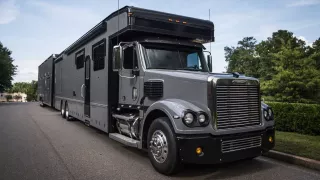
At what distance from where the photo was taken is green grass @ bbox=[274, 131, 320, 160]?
5.96m

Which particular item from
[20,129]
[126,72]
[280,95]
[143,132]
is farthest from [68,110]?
[280,95]

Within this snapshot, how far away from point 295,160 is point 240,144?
1.74 m

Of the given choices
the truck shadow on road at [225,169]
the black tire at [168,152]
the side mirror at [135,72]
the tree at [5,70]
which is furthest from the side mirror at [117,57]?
the tree at [5,70]

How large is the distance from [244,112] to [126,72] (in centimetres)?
288

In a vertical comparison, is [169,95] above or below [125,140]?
above

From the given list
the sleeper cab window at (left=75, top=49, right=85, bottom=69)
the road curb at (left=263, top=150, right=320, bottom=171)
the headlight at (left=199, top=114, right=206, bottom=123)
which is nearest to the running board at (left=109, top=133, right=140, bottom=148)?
the headlight at (left=199, top=114, right=206, bottom=123)

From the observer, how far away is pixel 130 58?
639 cm

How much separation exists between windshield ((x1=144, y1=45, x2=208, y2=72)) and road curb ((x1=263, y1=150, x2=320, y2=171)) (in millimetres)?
2530

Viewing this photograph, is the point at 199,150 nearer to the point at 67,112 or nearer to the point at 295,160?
the point at 295,160

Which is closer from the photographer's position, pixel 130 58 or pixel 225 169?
pixel 225 169

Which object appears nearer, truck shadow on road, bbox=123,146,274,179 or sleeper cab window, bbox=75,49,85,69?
truck shadow on road, bbox=123,146,274,179

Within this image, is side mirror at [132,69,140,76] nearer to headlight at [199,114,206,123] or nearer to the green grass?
headlight at [199,114,206,123]

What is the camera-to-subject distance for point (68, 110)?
42.3 feet

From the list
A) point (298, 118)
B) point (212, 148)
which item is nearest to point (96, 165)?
point (212, 148)
